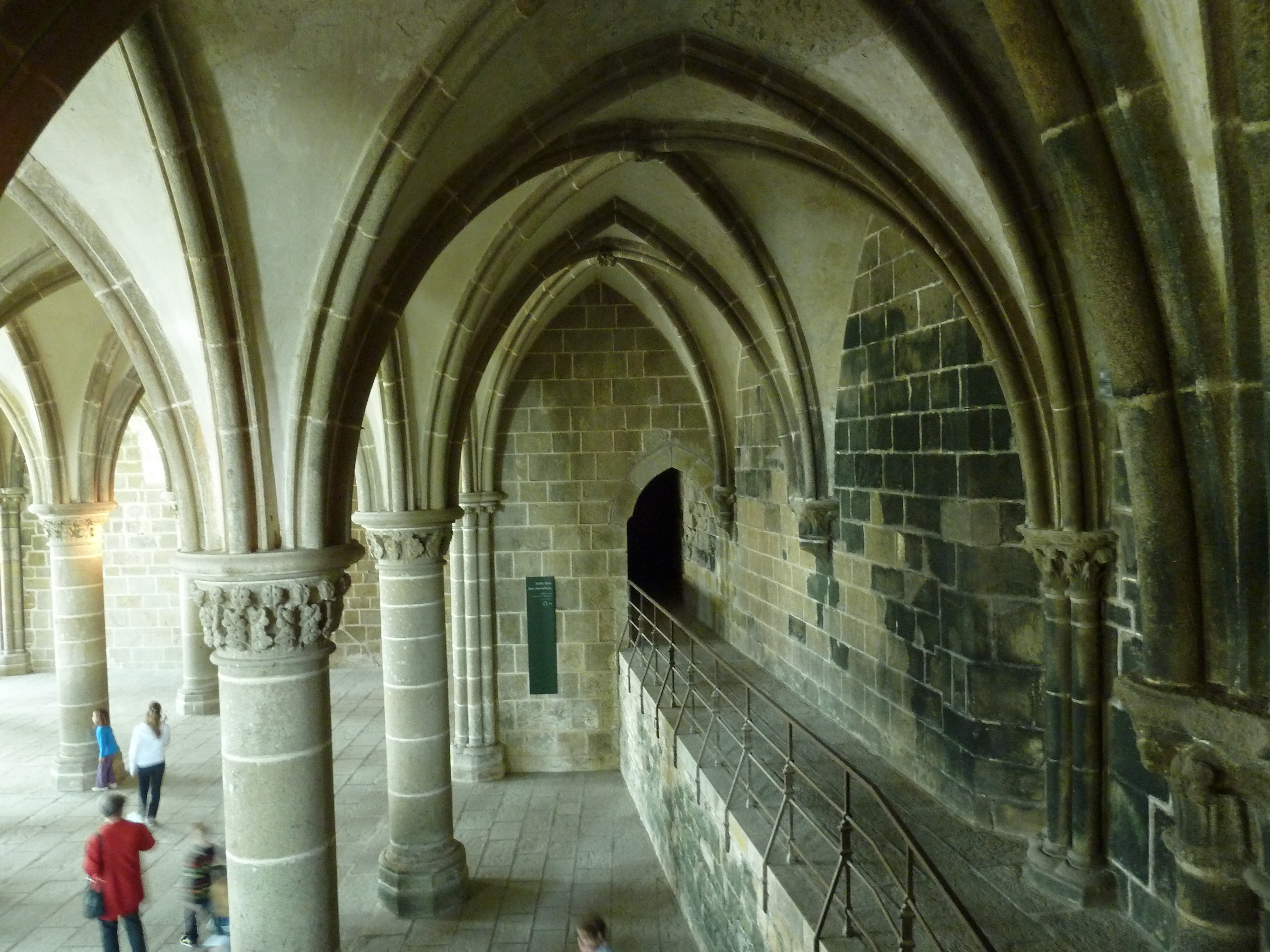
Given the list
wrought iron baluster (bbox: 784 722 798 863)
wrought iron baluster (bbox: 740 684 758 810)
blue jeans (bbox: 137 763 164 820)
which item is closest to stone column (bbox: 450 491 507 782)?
blue jeans (bbox: 137 763 164 820)

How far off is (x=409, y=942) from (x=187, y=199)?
5052 millimetres

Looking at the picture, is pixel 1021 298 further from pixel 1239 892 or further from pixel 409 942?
pixel 409 942

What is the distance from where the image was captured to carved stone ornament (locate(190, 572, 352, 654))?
3715 millimetres

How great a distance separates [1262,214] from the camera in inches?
72.2

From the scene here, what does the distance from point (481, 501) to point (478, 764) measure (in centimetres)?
285

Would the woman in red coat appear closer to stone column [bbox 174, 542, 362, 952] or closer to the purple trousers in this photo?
stone column [bbox 174, 542, 362, 952]

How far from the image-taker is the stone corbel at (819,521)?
737 cm

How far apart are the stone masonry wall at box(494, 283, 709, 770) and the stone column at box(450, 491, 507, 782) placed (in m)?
0.16

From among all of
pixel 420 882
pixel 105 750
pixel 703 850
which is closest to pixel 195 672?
pixel 105 750

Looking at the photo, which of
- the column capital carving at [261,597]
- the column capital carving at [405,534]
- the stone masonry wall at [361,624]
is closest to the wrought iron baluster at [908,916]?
the column capital carving at [261,597]

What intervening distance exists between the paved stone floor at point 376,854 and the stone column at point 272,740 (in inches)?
105

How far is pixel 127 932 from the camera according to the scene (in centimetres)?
545

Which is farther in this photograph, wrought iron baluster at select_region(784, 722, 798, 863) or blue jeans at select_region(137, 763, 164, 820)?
blue jeans at select_region(137, 763, 164, 820)

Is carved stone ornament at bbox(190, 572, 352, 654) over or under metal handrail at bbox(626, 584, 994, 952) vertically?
over
